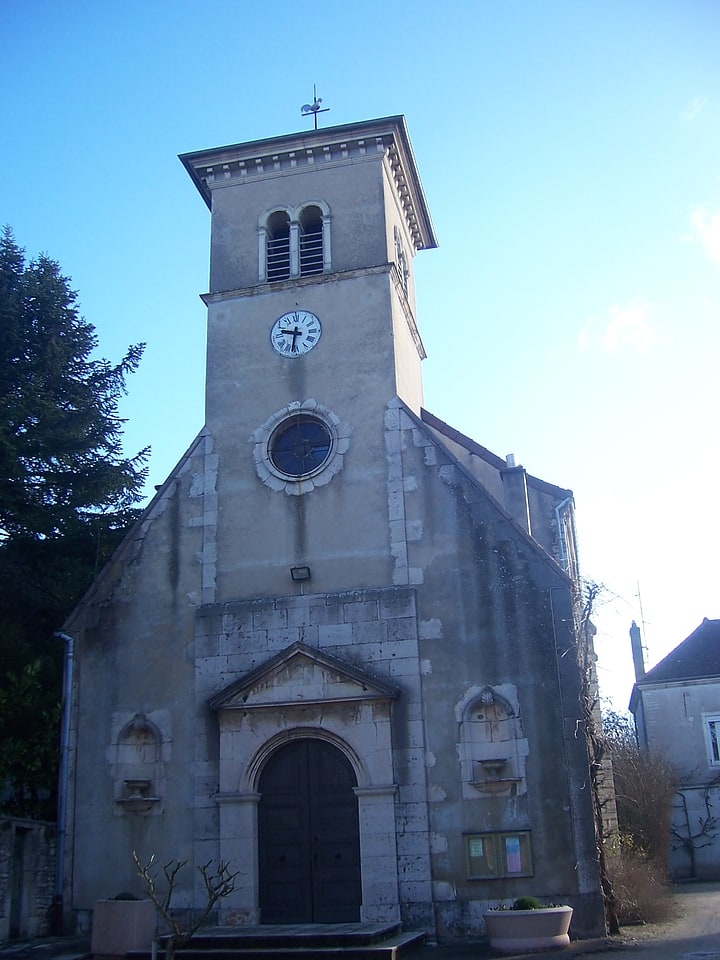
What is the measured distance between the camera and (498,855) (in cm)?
1416

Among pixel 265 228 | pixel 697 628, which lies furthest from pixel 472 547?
pixel 697 628

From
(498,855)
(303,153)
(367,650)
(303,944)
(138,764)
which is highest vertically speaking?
(303,153)

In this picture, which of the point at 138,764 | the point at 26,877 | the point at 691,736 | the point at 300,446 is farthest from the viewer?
the point at 691,736

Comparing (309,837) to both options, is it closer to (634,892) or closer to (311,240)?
(634,892)

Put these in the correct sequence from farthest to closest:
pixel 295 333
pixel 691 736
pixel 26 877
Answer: pixel 691 736 < pixel 295 333 < pixel 26 877

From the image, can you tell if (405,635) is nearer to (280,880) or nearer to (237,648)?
(237,648)

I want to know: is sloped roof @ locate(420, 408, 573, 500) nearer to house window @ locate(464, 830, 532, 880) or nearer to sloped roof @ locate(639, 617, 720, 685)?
house window @ locate(464, 830, 532, 880)

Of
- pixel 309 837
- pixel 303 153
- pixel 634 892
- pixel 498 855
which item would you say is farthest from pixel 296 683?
pixel 303 153

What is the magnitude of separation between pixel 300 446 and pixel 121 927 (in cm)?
815

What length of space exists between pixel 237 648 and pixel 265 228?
839 cm

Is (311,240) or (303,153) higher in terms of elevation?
(303,153)

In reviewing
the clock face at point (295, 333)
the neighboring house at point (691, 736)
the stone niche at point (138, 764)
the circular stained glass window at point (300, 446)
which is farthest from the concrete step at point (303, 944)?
the neighboring house at point (691, 736)

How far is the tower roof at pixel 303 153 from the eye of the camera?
63.1ft

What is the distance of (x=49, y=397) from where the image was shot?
855 inches
